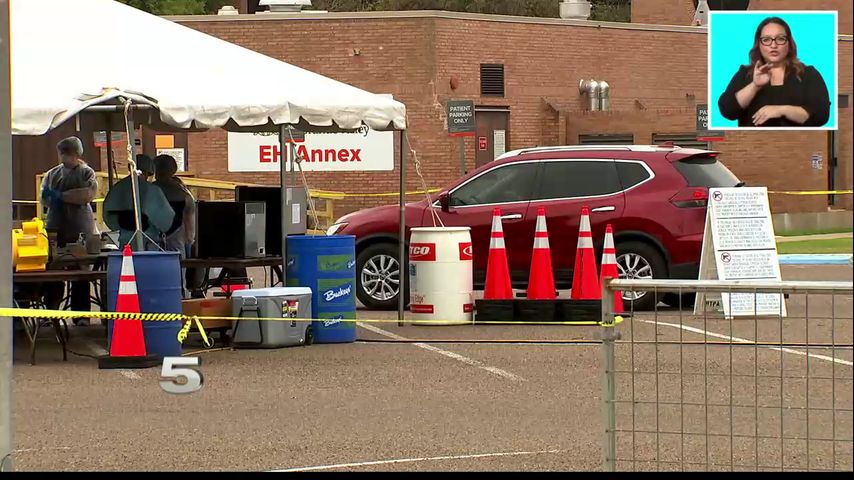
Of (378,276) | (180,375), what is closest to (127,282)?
(378,276)

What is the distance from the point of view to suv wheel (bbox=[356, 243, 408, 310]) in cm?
1720

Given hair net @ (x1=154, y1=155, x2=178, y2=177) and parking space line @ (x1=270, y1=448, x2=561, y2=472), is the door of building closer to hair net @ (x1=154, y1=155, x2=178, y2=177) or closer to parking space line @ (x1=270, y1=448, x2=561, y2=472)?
hair net @ (x1=154, y1=155, x2=178, y2=177)

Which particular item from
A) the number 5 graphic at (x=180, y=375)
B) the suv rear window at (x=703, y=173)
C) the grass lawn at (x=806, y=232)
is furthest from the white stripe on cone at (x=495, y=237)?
the grass lawn at (x=806, y=232)

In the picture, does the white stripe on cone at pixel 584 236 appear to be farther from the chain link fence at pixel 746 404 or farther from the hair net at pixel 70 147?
the chain link fence at pixel 746 404

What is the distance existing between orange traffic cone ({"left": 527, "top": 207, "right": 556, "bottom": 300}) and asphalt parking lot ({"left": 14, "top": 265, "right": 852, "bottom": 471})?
1.91 meters

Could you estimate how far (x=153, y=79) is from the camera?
1380 cm

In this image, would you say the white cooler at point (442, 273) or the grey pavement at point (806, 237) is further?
the grey pavement at point (806, 237)

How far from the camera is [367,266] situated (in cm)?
1725

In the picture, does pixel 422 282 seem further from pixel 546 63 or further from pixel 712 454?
pixel 546 63

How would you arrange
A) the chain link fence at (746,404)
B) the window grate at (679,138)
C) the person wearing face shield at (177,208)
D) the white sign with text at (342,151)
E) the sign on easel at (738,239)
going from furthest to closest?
the window grate at (679,138) → the white sign with text at (342,151) → the person wearing face shield at (177,208) → the sign on easel at (738,239) → the chain link fence at (746,404)

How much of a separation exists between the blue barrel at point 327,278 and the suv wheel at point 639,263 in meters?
3.64

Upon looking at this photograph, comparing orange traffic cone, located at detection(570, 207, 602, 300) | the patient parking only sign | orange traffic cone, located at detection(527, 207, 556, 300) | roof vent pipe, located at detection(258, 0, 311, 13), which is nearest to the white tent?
orange traffic cone, located at detection(527, 207, 556, 300)

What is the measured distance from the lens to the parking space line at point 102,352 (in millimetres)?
11828

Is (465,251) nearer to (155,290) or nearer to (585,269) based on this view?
(585,269)
